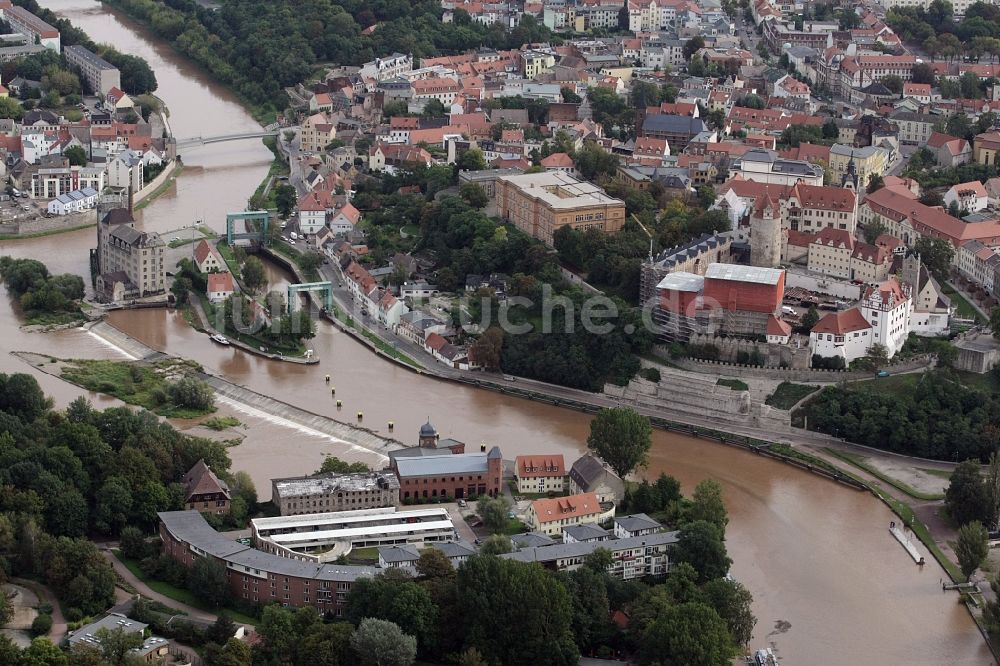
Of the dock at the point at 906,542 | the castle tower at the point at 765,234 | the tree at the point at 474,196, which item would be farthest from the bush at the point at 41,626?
the tree at the point at 474,196

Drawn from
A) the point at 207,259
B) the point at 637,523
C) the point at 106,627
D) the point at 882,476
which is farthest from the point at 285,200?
the point at 106,627

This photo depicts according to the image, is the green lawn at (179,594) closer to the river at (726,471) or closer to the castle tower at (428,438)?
the river at (726,471)

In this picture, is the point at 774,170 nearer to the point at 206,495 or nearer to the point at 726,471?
the point at 726,471

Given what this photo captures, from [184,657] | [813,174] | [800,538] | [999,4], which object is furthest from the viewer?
[999,4]

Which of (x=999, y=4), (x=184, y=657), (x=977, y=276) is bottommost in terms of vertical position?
(x=184, y=657)

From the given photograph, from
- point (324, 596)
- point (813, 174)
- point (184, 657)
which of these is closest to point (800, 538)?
point (324, 596)

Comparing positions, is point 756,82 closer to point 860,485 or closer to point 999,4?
point 999,4
